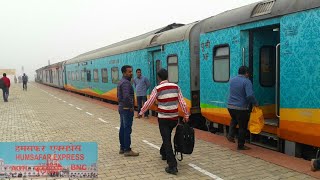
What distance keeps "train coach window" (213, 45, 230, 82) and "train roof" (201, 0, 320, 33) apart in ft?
1.75

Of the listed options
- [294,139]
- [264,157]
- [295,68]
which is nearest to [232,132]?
[264,157]

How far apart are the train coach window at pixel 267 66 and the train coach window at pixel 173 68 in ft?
10.9

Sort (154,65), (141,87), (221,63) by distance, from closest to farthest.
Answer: (221,63) → (141,87) → (154,65)

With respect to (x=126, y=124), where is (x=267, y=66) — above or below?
above

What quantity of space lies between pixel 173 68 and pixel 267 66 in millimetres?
3634

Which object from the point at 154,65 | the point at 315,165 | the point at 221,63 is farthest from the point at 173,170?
the point at 154,65

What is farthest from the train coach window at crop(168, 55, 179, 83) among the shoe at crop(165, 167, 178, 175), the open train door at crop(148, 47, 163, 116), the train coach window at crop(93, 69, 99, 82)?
the train coach window at crop(93, 69, 99, 82)

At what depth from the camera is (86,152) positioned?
4.45 meters

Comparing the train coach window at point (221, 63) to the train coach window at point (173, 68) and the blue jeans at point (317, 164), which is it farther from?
the blue jeans at point (317, 164)

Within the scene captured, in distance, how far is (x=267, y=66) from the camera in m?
7.22

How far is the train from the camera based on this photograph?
5.38 m

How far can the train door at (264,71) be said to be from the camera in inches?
276

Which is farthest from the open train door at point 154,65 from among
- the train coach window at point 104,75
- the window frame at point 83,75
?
the window frame at point 83,75

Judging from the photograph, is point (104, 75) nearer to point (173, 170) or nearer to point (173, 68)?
point (173, 68)
